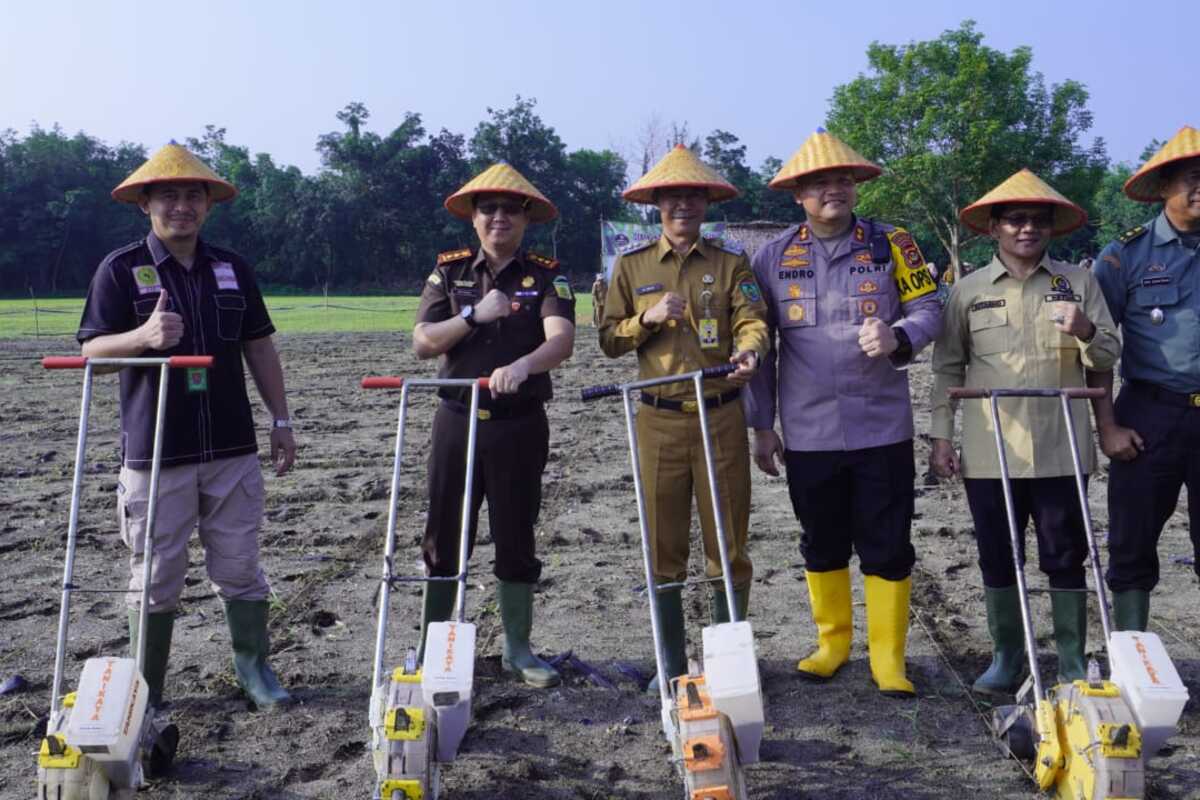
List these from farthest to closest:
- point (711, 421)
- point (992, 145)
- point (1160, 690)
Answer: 1. point (992, 145)
2. point (711, 421)
3. point (1160, 690)

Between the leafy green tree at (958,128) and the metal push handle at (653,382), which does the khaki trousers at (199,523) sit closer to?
the metal push handle at (653,382)

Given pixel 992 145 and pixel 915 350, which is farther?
pixel 992 145

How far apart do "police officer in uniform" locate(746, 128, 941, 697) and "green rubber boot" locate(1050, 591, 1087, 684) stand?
2.13 feet

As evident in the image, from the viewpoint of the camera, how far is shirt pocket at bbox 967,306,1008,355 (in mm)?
4805

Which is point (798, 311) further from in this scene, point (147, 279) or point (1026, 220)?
point (147, 279)

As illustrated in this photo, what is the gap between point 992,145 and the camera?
131 feet

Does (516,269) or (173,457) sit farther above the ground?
(516,269)

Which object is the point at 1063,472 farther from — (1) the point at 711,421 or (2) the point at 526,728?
(2) the point at 526,728

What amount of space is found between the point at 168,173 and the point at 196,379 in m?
0.87

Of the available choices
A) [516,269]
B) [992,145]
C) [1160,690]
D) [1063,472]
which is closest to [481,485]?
[516,269]

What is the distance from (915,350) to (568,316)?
1.56m

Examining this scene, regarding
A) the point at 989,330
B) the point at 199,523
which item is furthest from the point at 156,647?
the point at 989,330

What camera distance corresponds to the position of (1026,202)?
15.5ft

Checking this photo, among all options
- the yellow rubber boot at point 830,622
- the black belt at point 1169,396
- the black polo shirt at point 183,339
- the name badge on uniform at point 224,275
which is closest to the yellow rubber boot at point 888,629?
the yellow rubber boot at point 830,622
